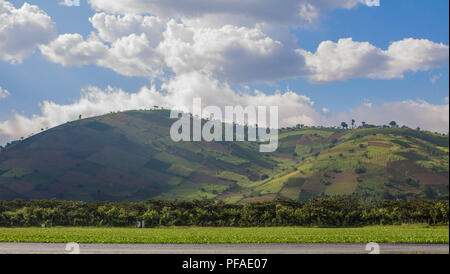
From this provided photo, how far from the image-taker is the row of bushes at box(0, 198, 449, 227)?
257ft

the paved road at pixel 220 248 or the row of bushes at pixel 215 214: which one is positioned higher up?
the paved road at pixel 220 248

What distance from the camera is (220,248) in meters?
40.9

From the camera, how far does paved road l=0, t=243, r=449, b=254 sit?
37.7 m

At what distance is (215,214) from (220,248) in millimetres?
39317

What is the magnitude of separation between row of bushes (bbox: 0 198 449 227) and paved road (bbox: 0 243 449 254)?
35.5 metres

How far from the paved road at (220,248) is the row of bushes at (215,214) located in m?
35.5

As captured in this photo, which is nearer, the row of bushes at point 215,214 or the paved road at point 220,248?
the paved road at point 220,248

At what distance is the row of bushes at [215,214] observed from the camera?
78.4 meters

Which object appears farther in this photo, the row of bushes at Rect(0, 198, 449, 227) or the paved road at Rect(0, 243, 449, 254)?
the row of bushes at Rect(0, 198, 449, 227)

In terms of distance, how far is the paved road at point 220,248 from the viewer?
37656 millimetres

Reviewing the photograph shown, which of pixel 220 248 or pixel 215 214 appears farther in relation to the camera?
pixel 215 214

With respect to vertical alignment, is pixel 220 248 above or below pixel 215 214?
above

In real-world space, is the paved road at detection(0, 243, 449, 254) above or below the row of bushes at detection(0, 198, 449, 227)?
above
